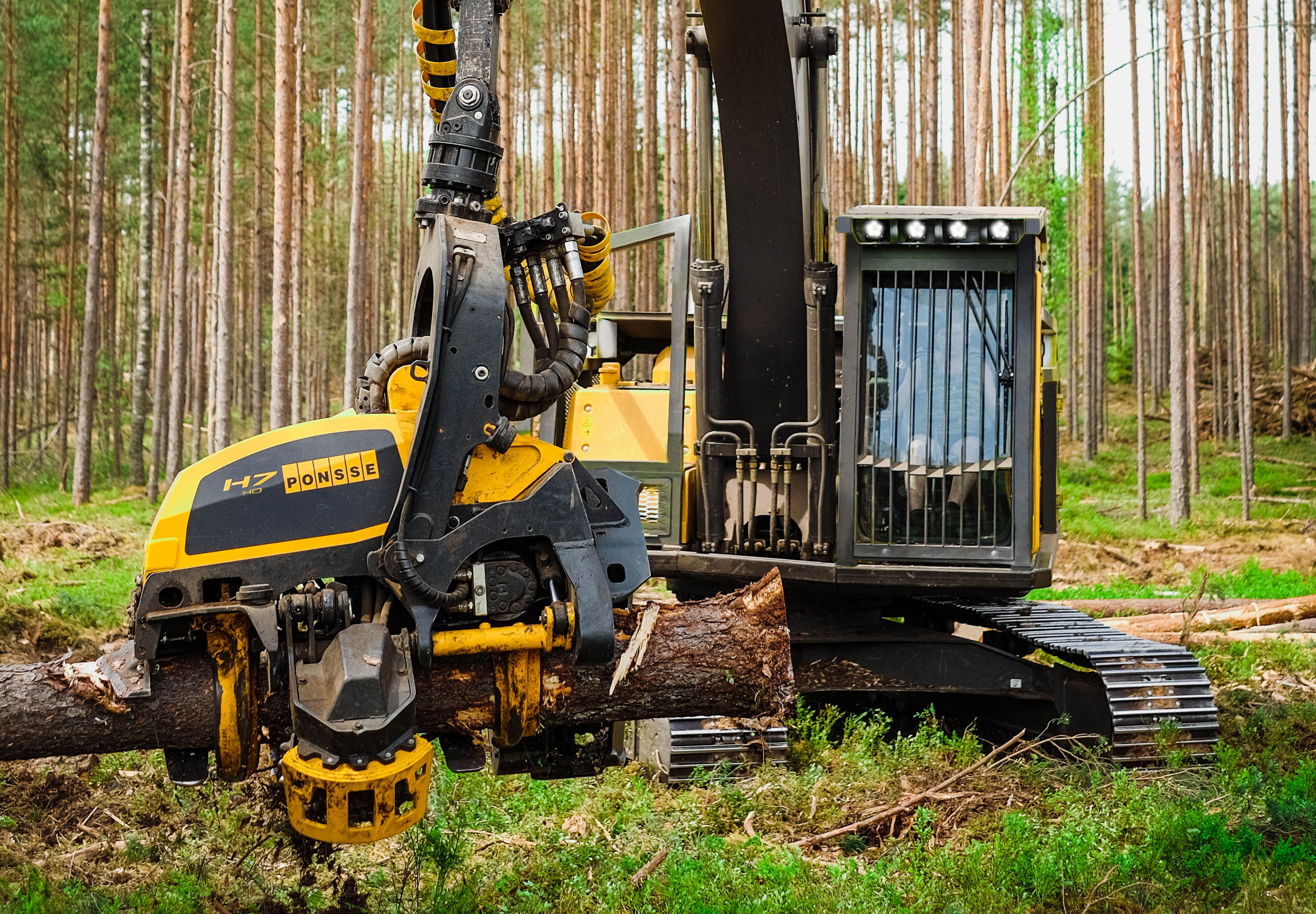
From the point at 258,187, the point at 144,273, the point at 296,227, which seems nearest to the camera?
the point at 296,227

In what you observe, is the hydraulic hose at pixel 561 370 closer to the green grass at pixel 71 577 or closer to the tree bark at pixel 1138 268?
the green grass at pixel 71 577

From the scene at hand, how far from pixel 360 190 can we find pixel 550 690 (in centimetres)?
1566

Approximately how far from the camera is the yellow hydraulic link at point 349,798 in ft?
11.1

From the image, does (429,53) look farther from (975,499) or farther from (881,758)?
(881,758)

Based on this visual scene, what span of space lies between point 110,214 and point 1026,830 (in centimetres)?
2808

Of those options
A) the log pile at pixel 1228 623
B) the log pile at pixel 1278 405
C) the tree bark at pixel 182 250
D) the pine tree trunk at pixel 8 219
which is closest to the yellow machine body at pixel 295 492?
the log pile at pixel 1228 623

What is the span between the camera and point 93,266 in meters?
19.2

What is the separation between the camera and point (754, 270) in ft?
21.4

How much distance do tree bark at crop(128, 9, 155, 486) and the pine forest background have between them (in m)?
0.09

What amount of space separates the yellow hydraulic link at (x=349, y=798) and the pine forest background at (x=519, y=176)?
11.4 m

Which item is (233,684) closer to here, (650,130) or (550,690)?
(550,690)

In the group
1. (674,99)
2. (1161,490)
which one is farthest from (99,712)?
(1161,490)

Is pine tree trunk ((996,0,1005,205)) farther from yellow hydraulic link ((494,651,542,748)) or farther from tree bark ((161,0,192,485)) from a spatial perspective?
yellow hydraulic link ((494,651,542,748))

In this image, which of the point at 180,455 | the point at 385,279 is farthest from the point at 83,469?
the point at 385,279
